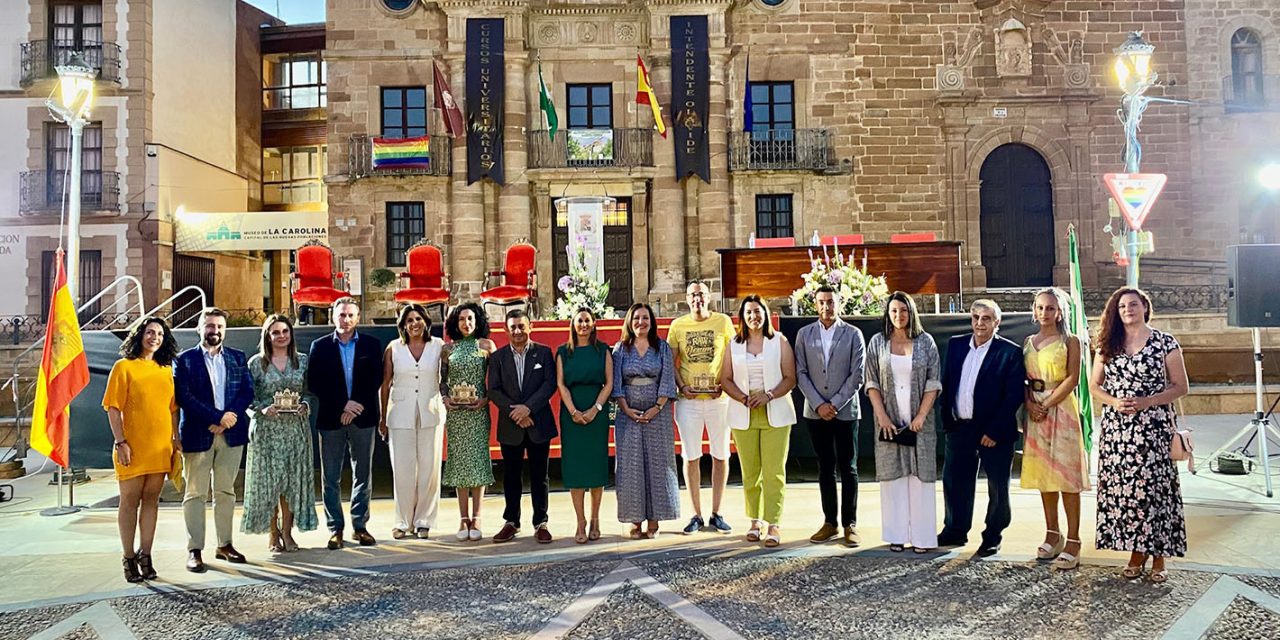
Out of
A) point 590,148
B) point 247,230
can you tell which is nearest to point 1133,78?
point 590,148

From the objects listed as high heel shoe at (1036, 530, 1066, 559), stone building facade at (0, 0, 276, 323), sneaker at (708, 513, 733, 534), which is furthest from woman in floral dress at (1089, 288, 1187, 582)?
stone building facade at (0, 0, 276, 323)

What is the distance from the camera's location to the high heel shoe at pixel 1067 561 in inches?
198

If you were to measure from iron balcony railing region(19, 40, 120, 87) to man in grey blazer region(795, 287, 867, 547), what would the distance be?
20195 millimetres

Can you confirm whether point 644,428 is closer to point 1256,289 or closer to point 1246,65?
point 1256,289

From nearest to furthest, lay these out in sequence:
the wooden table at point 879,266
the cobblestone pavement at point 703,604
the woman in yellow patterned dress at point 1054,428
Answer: the cobblestone pavement at point 703,604 < the woman in yellow patterned dress at point 1054,428 < the wooden table at point 879,266

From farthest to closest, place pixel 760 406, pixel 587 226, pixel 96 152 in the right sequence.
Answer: pixel 96 152 < pixel 587 226 < pixel 760 406

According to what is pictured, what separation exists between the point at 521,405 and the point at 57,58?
20.2 m

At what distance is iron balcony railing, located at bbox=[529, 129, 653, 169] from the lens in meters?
18.7

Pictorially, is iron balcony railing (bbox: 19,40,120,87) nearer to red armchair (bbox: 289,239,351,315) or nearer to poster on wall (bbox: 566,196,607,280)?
poster on wall (bbox: 566,196,607,280)

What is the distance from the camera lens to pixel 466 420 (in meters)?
6.14

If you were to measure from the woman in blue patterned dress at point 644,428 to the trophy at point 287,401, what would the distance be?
2.17 metres

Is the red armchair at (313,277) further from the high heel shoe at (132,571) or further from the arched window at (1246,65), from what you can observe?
the arched window at (1246,65)

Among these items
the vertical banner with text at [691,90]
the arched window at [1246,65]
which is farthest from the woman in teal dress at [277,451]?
the arched window at [1246,65]

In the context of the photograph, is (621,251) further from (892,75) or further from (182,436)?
(182,436)
